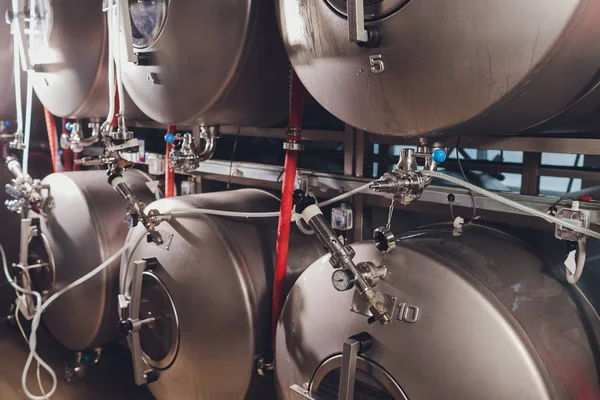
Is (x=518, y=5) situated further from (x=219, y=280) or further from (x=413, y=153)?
(x=219, y=280)

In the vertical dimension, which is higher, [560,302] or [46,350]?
[560,302]

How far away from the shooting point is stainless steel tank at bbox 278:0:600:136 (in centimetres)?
73

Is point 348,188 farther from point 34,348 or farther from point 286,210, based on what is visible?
point 34,348

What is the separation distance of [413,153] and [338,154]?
0.94 metres

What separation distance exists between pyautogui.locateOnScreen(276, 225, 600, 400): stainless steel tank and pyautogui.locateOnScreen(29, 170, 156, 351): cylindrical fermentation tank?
3.51 ft

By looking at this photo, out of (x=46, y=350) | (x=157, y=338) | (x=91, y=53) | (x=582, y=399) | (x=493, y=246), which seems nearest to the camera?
(x=582, y=399)

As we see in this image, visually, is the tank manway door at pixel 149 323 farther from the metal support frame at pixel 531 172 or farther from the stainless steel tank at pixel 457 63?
the metal support frame at pixel 531 172

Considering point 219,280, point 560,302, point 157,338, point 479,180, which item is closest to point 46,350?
point 157,338

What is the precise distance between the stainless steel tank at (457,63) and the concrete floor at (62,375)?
173cm

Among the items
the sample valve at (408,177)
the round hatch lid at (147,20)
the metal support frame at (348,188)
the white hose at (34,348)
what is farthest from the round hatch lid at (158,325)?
the sample valve at (408,177)

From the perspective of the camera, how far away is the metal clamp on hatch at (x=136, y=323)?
1.47 m

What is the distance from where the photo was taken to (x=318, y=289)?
113 centimetres

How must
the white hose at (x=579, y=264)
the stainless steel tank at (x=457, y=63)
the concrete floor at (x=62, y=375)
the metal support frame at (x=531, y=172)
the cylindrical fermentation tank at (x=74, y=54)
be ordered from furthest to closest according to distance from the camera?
the concrete floor at (x=62, y=375), the cylindrical fermentation tank at (x=74, y=54), the metal support frame at (x=531, y=172), the white hose at (x=579, y=264), the stainless steel tank at (x=457, y=63)

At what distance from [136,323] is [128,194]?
1.21ft
